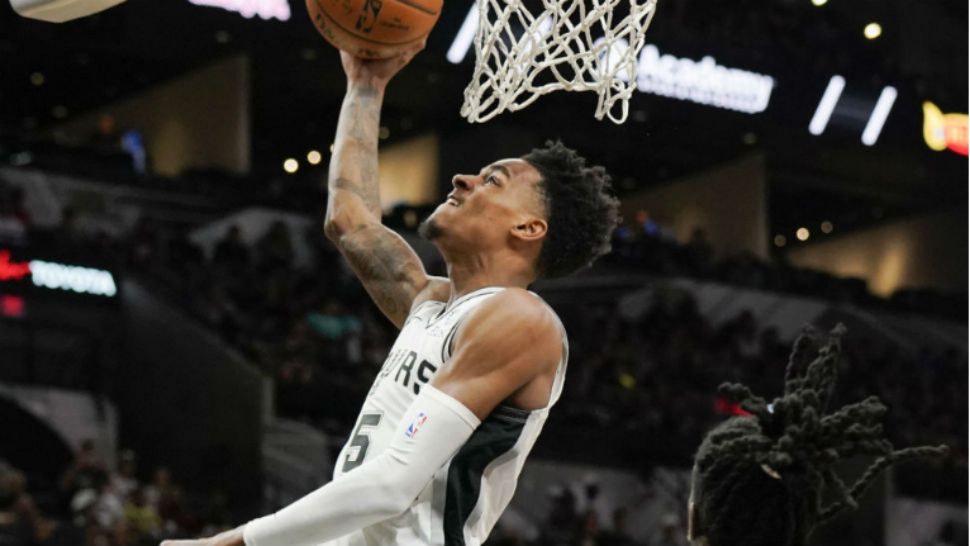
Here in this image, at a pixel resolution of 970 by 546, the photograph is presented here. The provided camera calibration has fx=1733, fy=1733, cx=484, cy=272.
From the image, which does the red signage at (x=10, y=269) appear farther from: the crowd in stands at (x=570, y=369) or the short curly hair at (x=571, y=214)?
the short curly hair at (x=571, y=214)

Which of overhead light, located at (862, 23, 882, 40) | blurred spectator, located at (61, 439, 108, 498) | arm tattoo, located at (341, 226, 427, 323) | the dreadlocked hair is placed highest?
the dreadlocked hair

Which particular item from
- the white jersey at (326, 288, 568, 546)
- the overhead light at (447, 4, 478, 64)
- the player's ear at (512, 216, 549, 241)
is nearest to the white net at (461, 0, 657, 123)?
the player's ear at (512, 216, 549, 241)

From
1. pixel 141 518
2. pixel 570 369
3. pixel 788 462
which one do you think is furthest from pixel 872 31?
pixel 788 462

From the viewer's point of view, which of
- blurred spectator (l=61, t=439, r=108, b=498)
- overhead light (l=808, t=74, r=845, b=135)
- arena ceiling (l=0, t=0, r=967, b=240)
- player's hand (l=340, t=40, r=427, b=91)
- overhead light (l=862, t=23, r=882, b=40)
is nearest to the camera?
player's hand (l=340, t=40, r=427, b=91)

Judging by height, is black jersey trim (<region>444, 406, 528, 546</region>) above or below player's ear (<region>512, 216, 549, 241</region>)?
below

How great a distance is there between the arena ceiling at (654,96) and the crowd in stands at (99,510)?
6.31 metres

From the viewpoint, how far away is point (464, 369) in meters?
3.19

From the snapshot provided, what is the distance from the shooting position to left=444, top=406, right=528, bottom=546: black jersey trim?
10.5 ft

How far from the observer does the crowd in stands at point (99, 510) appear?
387 inches

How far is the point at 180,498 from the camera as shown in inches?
443

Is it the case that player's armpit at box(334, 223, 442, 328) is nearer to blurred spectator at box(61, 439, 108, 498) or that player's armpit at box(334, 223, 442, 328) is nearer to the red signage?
blurred spectator at box(61, 439, 108, 498)

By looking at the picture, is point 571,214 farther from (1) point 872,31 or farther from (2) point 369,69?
(1) point 872,31

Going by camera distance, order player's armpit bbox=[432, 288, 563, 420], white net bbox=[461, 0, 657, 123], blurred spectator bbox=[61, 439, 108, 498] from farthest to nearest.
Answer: blurred spectator bbox=[61, 439, 108, 498]
white net bbox=[461, 0, 657, 123]
player's armpit bbox=[432, 288, 563, 420]

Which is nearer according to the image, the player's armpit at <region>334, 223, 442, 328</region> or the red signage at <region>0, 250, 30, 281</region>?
the player's armpit at <region>334, 223, 442, 328</region>
